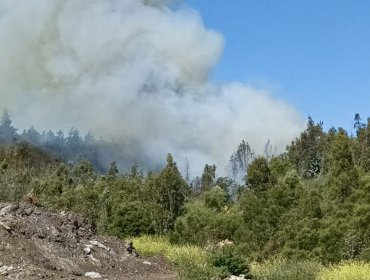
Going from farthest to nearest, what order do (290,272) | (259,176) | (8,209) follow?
(259,176)
(8,209)
(290,272)

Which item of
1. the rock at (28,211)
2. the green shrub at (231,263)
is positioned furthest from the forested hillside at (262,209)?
the rock at (28,211)

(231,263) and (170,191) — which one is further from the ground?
(170,191)

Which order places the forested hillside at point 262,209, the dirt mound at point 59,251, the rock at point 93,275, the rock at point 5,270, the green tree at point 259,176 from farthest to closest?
the green tree at point 259,176 < the forested hillside at point 262,209 < the rock at point 93,275 < the dirt mound at point 59,251 < the rock at point 5,270

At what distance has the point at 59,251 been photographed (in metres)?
21.7

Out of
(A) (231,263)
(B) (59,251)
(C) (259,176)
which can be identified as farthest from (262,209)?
(B) (59,251)

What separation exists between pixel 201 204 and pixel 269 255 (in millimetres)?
17664

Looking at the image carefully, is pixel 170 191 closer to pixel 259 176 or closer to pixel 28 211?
pixel 259 176

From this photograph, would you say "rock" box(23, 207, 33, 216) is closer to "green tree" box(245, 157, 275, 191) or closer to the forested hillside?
the forested hillside

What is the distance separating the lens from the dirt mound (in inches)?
740

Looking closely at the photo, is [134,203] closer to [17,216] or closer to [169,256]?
[169,256]

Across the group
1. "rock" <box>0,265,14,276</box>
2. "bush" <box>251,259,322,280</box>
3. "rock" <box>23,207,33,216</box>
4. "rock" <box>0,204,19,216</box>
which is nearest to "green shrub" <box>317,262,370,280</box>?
"bush" <box>251,259,322,280</box>

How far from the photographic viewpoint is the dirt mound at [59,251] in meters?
18.8

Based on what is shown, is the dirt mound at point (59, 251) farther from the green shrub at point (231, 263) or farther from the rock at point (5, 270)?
the green shrub at point (231, 263)

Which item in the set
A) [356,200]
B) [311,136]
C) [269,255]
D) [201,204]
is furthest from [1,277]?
[311,136]
